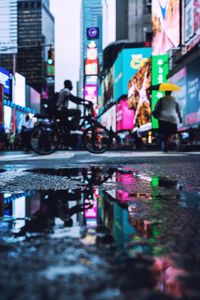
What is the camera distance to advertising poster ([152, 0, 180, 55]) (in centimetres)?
2395

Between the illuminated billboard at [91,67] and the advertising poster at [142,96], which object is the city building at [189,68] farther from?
the illuminated billboard at [91,67]

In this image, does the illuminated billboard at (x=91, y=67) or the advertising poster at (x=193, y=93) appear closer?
the advertising poster at (x=193, y=93)

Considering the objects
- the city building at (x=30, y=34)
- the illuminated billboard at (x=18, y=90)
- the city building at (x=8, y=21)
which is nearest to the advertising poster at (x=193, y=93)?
the illuminated billboard at (x=18, y=90)

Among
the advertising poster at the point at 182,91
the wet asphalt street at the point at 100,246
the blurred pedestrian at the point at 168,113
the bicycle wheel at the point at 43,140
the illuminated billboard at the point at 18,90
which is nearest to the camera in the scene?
the wet asphalt street at the point at 100,246

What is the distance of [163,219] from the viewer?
152 cm

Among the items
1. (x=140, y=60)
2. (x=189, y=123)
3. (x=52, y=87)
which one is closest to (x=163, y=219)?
(x=189, y=123)

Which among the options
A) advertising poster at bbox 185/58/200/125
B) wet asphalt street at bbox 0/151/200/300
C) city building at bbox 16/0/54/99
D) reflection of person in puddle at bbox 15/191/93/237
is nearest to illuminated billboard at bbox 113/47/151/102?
advertising poster at bbox 185/58/200/125

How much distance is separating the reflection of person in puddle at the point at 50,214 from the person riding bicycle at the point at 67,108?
5.66m

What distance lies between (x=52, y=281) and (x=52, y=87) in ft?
395

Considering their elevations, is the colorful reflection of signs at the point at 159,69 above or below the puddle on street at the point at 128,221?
above

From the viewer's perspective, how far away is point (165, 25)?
27.0 meters

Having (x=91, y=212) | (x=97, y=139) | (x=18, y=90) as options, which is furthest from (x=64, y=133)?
(x=18, y=90)

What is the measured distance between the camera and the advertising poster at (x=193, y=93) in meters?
20.2

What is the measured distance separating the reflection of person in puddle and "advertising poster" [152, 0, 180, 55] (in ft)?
74.1
